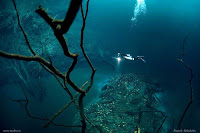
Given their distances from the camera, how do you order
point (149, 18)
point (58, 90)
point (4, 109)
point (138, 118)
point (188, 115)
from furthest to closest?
1. point (149, 18)
2. point (58, 90)
3. point (4, 109)
4. point (188, 115)
5. point (138, 118)

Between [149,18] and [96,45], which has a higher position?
[149,18]

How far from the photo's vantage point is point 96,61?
54.4ft

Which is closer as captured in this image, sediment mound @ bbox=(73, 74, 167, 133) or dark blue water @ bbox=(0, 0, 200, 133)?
sediment mound @ bbox=(73, 74, 167, 133)

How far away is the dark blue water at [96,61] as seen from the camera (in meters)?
10.1

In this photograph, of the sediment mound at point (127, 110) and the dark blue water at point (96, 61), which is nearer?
the sediment mound at point (127, 110)

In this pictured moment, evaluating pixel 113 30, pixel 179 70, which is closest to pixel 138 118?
pixel 179 70

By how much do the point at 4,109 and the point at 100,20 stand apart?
2269cm

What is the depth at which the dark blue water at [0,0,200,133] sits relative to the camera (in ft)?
33.3

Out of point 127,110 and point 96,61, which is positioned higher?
point 96,61

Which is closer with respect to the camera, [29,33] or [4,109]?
[4,109]

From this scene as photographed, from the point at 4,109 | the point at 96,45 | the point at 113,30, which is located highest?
the point at 113,30

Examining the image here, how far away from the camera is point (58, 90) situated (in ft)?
40.7

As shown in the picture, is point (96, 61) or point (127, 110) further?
point (96, 61)

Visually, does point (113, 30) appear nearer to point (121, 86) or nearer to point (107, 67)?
point (107, 67)
